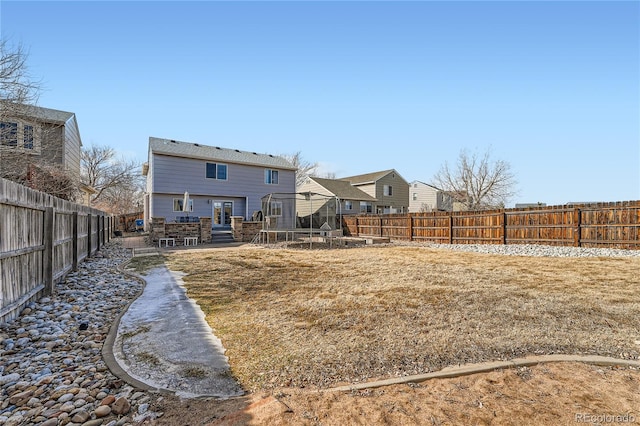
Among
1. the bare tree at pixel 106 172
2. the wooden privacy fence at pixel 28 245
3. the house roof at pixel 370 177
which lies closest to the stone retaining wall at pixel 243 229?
the wooden privacy fence at pixel 28 245

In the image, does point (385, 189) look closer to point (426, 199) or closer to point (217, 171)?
point (426, 199)

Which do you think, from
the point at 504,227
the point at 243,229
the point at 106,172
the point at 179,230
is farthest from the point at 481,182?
the point at 106,172

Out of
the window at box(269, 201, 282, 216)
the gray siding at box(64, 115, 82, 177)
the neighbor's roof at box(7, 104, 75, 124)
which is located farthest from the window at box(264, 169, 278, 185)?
the neighbor's roof at box(7, 104, 75, 124)

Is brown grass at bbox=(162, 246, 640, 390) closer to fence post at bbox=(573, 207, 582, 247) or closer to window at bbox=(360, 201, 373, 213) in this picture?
fence post at bbox=(573, 207, 582, 247)

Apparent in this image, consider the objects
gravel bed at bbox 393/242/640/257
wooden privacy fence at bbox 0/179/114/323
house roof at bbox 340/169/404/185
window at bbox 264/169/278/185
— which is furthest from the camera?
house roof at bbox 340/169/404/185

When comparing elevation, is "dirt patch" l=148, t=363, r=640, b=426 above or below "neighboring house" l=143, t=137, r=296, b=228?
below

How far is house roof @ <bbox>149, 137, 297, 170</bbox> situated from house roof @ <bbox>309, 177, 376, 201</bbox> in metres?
6.36

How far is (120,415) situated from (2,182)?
3270 millimetres

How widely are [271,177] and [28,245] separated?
59.7 ft

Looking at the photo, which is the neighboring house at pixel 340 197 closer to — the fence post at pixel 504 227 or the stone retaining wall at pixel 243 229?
the stone retaining wall at pixel 243 229

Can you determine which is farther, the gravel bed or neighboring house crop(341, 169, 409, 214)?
neighboring house crop(341, 169, 409, 214)

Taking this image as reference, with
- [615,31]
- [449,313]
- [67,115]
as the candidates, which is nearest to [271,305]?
[449,313]

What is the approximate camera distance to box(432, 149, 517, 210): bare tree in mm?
26423

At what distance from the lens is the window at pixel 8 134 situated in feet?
36.0
